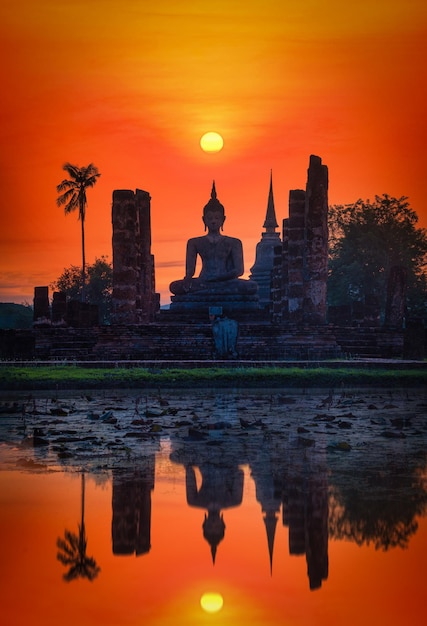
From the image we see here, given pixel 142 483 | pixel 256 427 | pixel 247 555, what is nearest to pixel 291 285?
pixel 256 427

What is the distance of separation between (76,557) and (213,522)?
1.24 metres

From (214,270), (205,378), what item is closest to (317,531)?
(205,378)

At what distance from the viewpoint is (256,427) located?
1231 cm

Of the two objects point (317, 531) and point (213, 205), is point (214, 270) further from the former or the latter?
point (317, 531)

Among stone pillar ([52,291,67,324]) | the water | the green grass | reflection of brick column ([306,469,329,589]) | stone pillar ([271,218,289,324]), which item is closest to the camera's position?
the water

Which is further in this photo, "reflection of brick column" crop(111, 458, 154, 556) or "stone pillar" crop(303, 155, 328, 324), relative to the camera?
"stone pillar" crop(303, 155, 328, 324)

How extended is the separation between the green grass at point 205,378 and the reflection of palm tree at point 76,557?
11638 millimetres

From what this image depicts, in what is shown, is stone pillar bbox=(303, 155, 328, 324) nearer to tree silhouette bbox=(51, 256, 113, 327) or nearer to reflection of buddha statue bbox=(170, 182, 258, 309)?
reflection of buddha statue bbox=(170, 182, 258, 309)

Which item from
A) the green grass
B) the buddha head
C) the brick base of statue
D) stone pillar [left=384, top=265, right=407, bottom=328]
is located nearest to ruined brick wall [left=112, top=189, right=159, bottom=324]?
the brick base of statue

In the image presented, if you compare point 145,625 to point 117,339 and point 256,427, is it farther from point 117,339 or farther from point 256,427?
point 117,339

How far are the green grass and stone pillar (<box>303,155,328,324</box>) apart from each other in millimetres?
10501

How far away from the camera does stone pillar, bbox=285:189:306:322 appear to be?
32.7m

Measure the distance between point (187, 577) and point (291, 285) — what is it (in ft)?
89.3

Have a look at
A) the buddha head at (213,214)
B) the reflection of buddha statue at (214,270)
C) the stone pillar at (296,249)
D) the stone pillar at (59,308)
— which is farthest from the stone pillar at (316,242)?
the stone pillar at (59,308)
